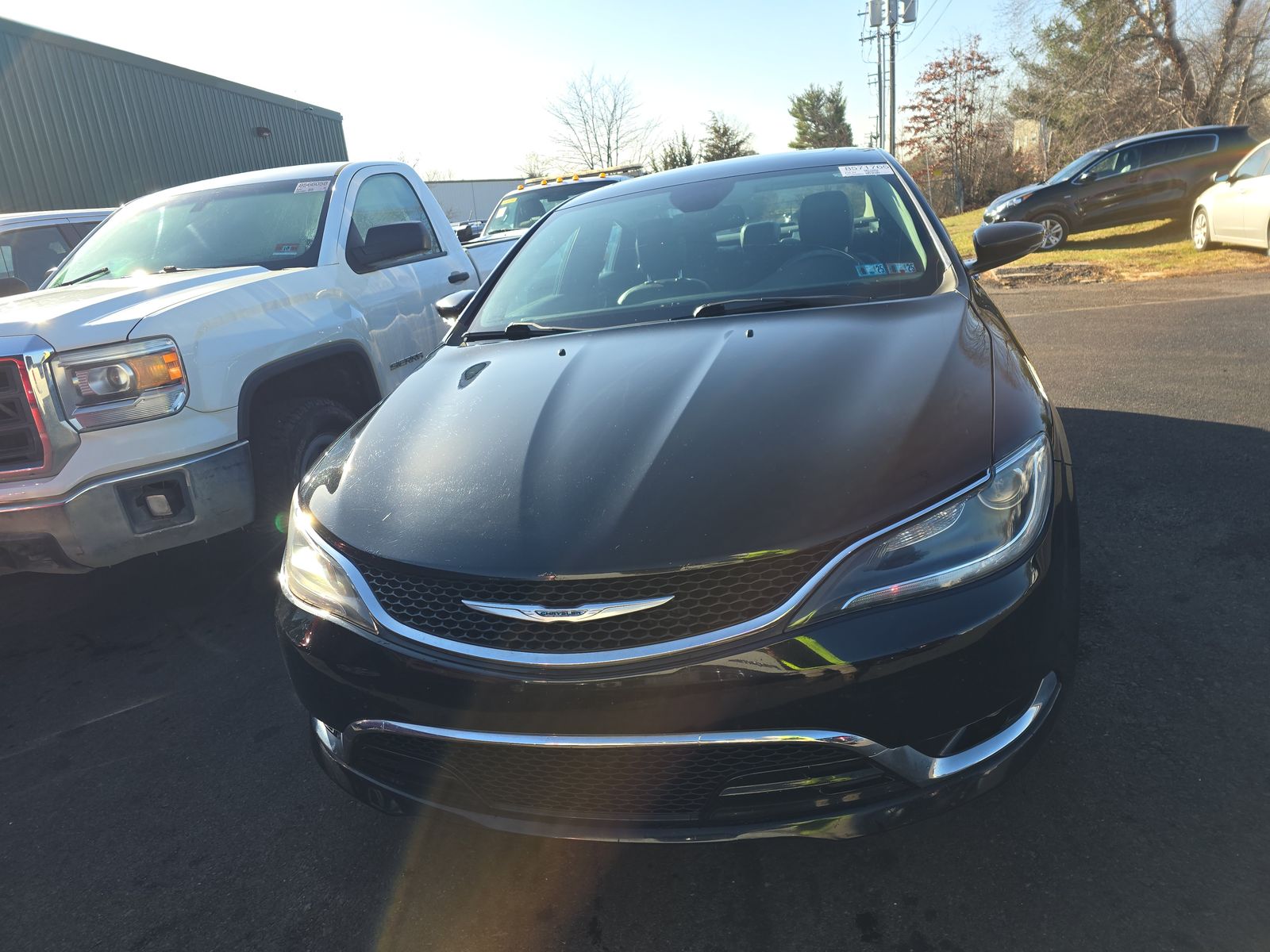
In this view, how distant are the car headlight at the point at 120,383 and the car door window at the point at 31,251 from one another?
15.7 ft

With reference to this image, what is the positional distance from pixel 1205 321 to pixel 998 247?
512 cm

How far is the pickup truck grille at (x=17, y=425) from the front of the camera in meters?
3.00

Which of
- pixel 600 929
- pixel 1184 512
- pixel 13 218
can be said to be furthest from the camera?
pixel 13 218

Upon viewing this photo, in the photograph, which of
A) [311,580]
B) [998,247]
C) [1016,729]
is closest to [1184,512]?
[998,247]

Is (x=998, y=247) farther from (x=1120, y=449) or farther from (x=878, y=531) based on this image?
(x=878, y=531)

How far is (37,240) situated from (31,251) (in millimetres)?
112

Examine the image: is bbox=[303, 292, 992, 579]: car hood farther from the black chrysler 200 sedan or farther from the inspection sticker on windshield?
the inspection sticker on windshield

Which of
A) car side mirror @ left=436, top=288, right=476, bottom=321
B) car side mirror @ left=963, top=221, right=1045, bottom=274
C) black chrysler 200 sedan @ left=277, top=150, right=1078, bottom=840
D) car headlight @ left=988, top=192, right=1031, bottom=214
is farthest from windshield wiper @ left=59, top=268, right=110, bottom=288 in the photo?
car headlight @ left=988, top=192, right=1031, bottom=214

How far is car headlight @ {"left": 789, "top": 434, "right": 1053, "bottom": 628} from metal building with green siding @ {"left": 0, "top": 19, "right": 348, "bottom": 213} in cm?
1651

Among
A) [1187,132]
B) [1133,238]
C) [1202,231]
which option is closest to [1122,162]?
[1187,132]

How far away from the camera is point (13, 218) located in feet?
22.9

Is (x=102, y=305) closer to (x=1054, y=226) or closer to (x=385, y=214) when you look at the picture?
(x=385, y=214)

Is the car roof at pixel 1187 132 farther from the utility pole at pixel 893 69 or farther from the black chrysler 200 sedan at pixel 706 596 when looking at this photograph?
the utility pole at pixel 893 69

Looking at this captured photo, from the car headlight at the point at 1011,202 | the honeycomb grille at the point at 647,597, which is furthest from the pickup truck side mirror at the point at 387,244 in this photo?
the car headlight at the point at 1011,202
